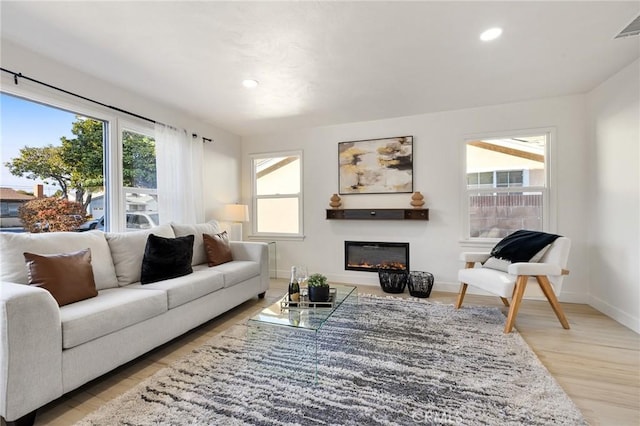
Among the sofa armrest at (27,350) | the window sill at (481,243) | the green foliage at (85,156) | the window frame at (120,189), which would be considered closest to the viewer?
the sofa armrest at (27,350)

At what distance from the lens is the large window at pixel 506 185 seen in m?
3.52

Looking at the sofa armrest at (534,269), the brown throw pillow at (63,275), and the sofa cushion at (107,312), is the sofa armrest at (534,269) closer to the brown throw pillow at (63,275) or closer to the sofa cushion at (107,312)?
the sofa cushion at (107,312)

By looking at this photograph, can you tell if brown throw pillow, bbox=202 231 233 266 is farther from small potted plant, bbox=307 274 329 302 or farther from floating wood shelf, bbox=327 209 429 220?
floating wood shelf, bbox=327 209 429 220

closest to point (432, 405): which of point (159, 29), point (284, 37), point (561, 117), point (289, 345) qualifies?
point (289, 345)

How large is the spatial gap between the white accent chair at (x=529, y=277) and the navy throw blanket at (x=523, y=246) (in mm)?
85

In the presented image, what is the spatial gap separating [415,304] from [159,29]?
3.44 meters

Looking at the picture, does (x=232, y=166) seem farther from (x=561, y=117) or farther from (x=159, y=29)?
(x=561, y=117)

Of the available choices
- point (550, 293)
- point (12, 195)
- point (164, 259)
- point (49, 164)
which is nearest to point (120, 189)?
point (49, 164)

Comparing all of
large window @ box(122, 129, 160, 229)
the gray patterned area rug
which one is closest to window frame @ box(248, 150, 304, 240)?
large window @ box(122, 129, 160, 229)

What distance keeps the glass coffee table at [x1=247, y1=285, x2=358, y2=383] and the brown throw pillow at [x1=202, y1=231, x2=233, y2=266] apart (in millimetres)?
973

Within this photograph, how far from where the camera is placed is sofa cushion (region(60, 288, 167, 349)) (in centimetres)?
161

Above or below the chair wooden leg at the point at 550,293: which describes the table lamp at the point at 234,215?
above

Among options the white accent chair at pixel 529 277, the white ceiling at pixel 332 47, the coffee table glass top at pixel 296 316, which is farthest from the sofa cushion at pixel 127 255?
the white accent chair at pixel 529 277

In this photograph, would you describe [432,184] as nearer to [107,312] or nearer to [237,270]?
[237,270]
